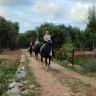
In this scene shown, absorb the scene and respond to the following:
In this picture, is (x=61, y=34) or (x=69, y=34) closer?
(x=61, y=34)

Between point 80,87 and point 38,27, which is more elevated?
point 38,27

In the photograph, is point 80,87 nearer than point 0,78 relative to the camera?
Yes

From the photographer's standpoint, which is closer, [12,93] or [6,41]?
[12,93]

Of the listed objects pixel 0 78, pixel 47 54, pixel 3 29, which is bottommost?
pixel 0 78

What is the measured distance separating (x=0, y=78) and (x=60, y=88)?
4.84m

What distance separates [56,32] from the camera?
242ft

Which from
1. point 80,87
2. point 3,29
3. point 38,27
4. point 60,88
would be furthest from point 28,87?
point 38,27

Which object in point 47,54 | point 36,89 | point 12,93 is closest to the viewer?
point 12,93

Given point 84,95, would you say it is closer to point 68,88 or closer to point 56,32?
point 68,88

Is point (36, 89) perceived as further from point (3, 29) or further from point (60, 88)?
point (3, 29)

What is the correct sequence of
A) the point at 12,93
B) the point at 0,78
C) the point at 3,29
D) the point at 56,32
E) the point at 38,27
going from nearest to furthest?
the point at 12,93
the point at 0,78
the point at 3,29
the point at 56,32
the point at 38,27

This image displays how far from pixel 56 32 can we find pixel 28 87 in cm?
6327

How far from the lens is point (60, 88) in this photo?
34.6 feet

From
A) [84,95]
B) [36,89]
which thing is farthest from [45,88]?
[84,95]
